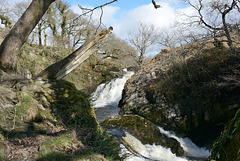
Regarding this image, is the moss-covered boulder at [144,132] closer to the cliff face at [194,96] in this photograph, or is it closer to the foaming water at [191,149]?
the foaming water at [191,149]

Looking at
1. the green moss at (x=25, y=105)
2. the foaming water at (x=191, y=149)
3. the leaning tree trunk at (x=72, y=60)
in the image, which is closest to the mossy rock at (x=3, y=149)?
the green moss at (x=25, y=105)

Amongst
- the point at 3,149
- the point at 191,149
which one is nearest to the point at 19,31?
the point at 3,149

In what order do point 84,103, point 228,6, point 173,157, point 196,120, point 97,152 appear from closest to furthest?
point 97,152
point 84,103
point 173,157
point 196,120
point 228,6

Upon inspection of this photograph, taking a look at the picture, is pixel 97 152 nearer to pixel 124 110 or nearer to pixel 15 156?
pixel 15 156

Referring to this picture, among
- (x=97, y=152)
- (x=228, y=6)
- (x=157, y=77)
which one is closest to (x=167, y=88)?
(x=157, y=77)

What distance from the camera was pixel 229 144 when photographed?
73.1 inches

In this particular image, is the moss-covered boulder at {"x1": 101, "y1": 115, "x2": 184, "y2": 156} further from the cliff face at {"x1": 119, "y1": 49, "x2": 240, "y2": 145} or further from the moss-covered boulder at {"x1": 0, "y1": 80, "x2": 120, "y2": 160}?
the moss-covered boulder at {"x1": 0, "y1": 80, "x2": 120, "y2": 160}

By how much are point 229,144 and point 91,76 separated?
64.8 feet

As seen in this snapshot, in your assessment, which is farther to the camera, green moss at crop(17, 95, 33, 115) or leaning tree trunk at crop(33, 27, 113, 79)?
leaning tree trunk at crop(33, 27, 113, 79)

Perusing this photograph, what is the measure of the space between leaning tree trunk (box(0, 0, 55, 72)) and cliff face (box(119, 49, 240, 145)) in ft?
24.0

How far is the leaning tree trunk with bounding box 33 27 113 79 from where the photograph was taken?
5.44 metres

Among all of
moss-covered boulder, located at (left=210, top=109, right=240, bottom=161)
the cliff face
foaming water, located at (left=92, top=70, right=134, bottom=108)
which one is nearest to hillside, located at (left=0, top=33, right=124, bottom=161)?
moss-covered boulder, located at (left=210, top=109, right=240, bottom=161)

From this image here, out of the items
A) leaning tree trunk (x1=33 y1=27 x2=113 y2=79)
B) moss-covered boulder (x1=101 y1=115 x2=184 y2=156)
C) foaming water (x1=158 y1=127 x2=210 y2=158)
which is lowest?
foaming water (x1=158 y1=127 x2=210 y2=158)

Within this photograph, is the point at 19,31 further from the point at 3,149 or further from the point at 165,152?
the point at 165,152
